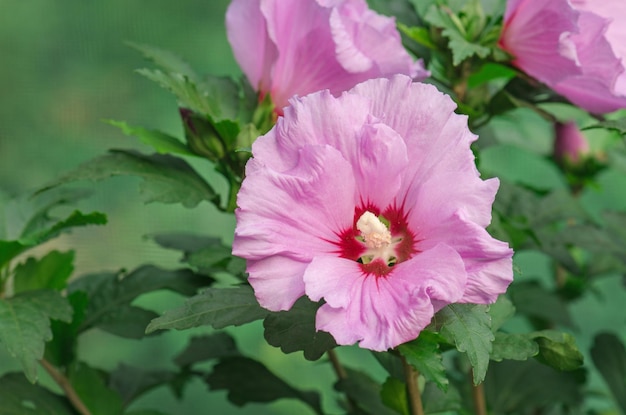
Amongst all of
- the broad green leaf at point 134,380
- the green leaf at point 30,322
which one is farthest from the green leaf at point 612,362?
the green leaf at point 30,322

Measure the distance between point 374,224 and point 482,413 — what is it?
0.30m

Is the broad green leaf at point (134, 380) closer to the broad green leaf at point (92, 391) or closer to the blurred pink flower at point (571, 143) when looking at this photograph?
the broad green leaf at point (92, 391)

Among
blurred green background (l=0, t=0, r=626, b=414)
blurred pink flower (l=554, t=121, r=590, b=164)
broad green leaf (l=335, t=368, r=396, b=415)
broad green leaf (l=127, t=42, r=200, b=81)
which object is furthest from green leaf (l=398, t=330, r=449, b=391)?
blurred green background (l=0, t=0, r=626, b=414)

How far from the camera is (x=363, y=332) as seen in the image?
1.63 ft

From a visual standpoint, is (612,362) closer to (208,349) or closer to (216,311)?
(208,349)

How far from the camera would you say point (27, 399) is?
76 cm

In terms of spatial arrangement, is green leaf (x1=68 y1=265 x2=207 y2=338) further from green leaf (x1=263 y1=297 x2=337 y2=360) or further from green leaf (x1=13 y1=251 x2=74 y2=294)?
green leaf (x1=263 y1=297 x2=337 y2=360)

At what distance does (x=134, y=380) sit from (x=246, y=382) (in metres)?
0.13

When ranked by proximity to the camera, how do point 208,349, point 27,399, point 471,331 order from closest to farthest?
point 471,331 → point 27,399 → point 208,349

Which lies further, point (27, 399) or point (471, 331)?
point (27, 399)

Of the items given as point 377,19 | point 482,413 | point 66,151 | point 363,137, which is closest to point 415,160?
point 363,137

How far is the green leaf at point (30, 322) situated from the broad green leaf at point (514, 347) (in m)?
0.30

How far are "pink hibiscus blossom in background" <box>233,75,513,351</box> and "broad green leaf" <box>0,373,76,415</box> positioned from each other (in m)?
0.32

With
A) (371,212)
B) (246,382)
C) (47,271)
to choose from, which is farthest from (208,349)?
(371,212)
